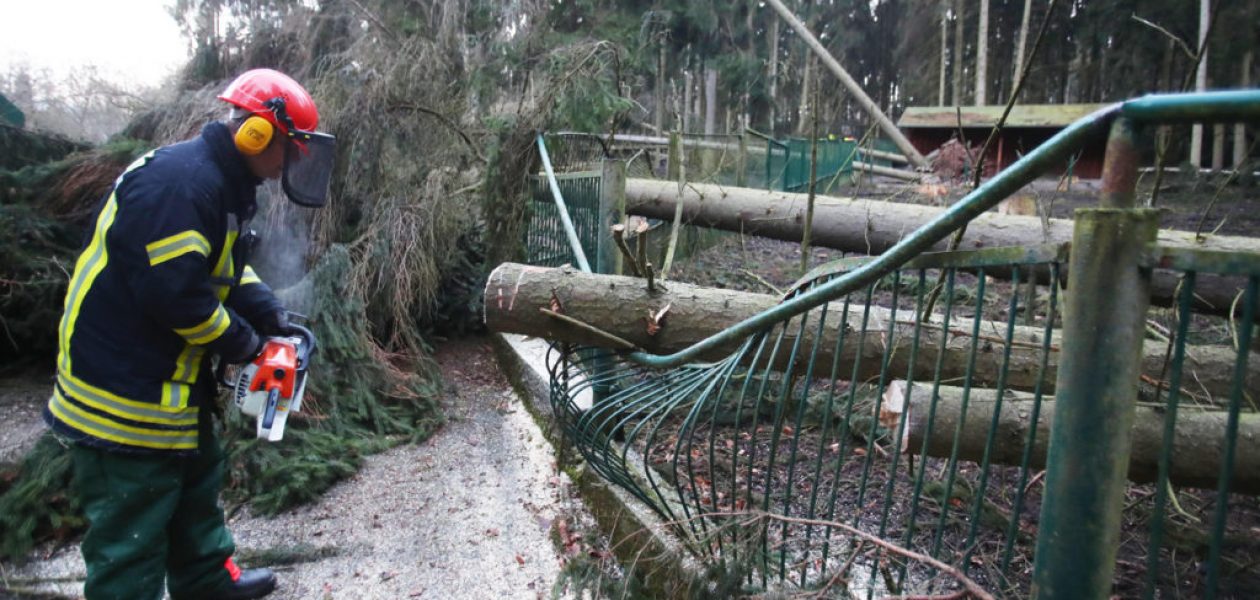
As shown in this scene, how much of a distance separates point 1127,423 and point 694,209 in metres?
4.76

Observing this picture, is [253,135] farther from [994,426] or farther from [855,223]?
[855,223]

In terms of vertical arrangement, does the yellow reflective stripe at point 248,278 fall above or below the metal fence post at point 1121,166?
below

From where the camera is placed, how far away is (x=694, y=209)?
587cm

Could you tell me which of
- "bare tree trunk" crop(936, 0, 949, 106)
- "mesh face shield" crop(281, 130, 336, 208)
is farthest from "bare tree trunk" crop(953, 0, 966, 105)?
"mesh face shield" crop(281, 130, 336, 208)

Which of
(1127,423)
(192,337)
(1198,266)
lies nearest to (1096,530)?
(1127,423)

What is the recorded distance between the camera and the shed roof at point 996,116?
1248cm

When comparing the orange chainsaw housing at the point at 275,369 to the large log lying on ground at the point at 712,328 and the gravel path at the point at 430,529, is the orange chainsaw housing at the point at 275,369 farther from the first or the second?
the gravel path at the point at 430,529

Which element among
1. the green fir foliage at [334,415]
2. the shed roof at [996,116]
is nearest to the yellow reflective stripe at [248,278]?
the green fir foliage at [334,415]

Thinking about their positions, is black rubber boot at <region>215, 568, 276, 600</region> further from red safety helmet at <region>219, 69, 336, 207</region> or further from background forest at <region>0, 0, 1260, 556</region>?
red safety helmet at <region>219, 69, 336, 207</region>

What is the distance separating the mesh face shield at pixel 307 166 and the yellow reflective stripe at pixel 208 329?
0.58m

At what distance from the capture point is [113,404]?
8.27 ft

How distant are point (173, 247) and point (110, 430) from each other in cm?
67

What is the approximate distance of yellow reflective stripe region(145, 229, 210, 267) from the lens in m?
2.44

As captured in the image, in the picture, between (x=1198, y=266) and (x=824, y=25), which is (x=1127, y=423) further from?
(x=824, y=25)
